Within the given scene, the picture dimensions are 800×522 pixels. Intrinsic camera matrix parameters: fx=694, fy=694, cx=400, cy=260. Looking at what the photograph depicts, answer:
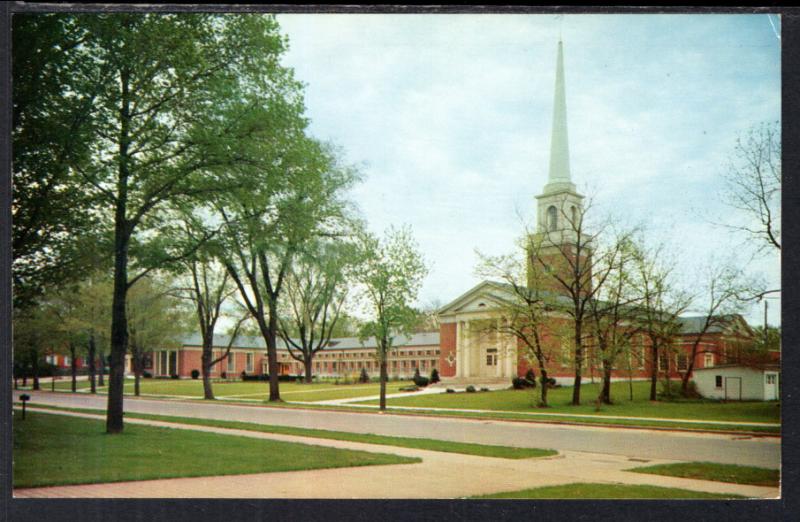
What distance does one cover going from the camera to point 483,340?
27.1m

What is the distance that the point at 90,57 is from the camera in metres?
14.7

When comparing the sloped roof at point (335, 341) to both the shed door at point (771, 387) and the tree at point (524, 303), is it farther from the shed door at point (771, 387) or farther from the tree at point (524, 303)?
the shed door at point (771, 387)

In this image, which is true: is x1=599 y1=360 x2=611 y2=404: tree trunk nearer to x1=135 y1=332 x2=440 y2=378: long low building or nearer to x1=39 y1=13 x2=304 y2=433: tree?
x1=135 y1=332 x2=440 y2=378: long low building

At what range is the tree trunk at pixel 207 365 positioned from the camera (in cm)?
3031

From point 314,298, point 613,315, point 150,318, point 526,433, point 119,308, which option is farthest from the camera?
point 314,298

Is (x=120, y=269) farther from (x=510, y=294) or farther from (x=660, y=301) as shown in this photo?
(x=660, y=301)

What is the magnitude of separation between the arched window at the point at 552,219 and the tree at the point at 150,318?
46.0ft

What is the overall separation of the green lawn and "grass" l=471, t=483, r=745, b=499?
38.5 feet

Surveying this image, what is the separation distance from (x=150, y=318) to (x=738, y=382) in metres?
22.2

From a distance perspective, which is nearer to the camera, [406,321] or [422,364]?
[406,321]

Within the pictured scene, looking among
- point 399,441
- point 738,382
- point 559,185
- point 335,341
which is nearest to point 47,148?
point 399,441

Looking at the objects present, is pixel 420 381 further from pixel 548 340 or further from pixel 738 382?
pixel 738 382
